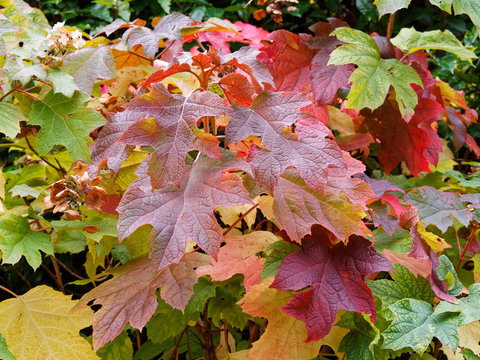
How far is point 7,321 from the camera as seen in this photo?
2.84ft

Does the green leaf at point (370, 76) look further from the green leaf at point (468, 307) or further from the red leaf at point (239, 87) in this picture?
the green leaf at point (468, 307)

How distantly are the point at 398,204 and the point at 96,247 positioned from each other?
2.37 ft

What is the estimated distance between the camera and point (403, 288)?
857 millimetres

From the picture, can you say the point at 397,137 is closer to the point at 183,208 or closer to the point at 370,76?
the point at 370,76

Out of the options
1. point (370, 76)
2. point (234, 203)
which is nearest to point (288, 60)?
point (370, 76)

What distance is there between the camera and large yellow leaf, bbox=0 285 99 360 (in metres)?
0.84

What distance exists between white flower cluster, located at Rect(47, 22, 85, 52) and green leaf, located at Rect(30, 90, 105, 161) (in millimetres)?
115

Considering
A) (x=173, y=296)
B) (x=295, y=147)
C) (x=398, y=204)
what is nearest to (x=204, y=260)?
(x=173, y=296)

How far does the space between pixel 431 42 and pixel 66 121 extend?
954 mm

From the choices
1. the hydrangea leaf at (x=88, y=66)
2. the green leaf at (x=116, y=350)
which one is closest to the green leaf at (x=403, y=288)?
the green leaf at (x=116, y=350)

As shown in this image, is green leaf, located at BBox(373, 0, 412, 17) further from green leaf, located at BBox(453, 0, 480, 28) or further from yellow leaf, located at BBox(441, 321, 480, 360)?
yellow leaf, located at BBox(441, 321, 480, 360)

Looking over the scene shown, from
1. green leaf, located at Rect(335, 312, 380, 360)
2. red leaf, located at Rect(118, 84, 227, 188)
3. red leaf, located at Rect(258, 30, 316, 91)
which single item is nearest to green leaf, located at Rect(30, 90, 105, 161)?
red leaf, located at Rect(118, 84, 227, 188)

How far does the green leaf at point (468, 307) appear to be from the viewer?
73 centimetres

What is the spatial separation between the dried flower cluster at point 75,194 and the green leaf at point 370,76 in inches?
23.9
